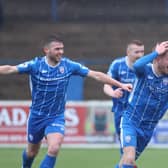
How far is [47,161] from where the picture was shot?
993 centimetres

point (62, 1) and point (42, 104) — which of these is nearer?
point (42, 104)

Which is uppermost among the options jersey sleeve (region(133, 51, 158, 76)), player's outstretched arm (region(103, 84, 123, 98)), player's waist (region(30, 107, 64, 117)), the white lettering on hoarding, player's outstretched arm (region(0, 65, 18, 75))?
jersey sleeve (region(133, 51, 158, 76))

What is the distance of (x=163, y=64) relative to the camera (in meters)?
9.20

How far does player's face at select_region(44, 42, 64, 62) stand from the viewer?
10.4 meters

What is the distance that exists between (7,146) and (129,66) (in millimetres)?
5197

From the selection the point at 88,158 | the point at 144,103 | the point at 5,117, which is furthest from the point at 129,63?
the point at 5,117

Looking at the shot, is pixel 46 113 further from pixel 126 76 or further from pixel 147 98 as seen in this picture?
pixel 147 98

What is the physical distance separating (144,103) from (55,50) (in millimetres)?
1637

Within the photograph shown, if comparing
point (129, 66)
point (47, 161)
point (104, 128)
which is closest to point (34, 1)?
point (104, 128)

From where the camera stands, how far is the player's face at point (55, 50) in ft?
34.2

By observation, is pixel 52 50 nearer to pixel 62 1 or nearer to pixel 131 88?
pixel 131 88

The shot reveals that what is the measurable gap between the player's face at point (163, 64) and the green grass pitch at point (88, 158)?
3531 millimetres

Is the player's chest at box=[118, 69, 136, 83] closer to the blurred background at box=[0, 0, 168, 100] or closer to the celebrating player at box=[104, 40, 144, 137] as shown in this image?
the celebrating player at box=[104, 40, 144, 137]

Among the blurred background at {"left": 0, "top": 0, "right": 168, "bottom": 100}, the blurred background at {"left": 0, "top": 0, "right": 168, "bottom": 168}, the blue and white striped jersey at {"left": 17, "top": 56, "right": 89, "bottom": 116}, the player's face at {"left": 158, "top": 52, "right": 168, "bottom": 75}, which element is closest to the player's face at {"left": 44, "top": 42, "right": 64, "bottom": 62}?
the blue and white striped jersey at {"left": 17, "top": 56, "right": 89, "bottom": 116}
